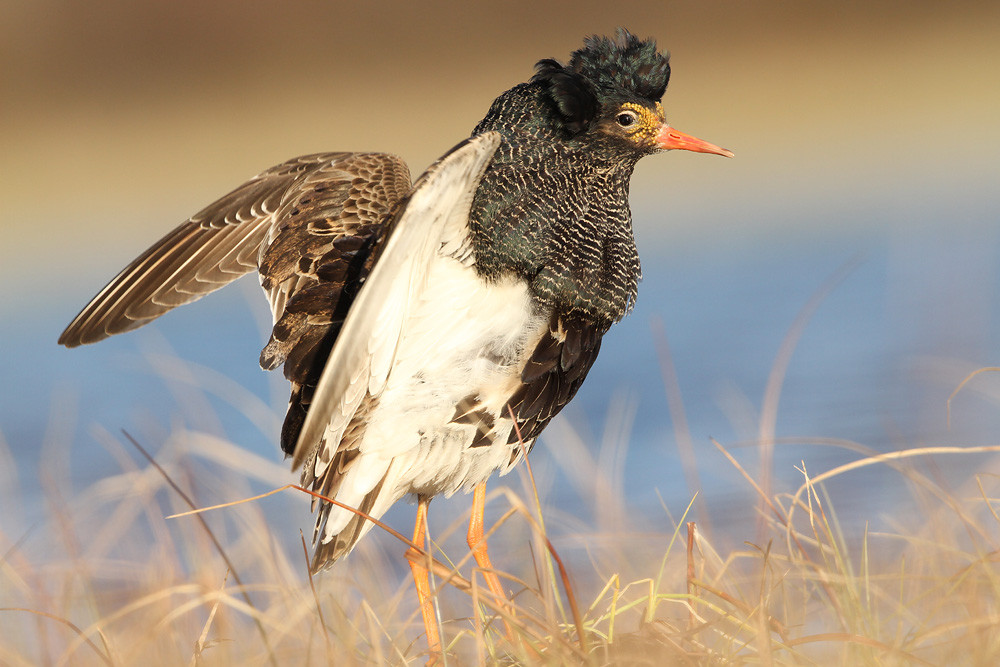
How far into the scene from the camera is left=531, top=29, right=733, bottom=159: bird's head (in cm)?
373

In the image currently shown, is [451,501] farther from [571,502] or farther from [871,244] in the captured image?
[871,244]

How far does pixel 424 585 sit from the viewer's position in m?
3.79

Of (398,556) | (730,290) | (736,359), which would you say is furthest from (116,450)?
(730,290)

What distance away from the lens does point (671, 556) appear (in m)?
4.23

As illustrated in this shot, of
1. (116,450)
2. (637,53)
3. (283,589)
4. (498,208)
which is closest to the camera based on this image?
(283,589)

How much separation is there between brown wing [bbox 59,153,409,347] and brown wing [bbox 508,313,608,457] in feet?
3.79

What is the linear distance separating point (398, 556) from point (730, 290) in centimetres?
512

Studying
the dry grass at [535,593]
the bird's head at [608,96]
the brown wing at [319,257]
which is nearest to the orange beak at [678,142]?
the bird's head at [608,96]

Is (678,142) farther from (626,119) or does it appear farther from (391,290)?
(391,290)

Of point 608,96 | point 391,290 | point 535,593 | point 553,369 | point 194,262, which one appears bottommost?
point 535,593

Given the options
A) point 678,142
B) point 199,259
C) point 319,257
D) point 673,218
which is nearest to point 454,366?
point 319,257

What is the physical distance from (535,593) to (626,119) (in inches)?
67.5

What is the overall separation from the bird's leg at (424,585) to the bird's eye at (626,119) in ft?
4.90

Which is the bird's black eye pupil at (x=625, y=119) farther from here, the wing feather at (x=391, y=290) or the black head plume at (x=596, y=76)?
the wing feather at (x=391, y=290)
